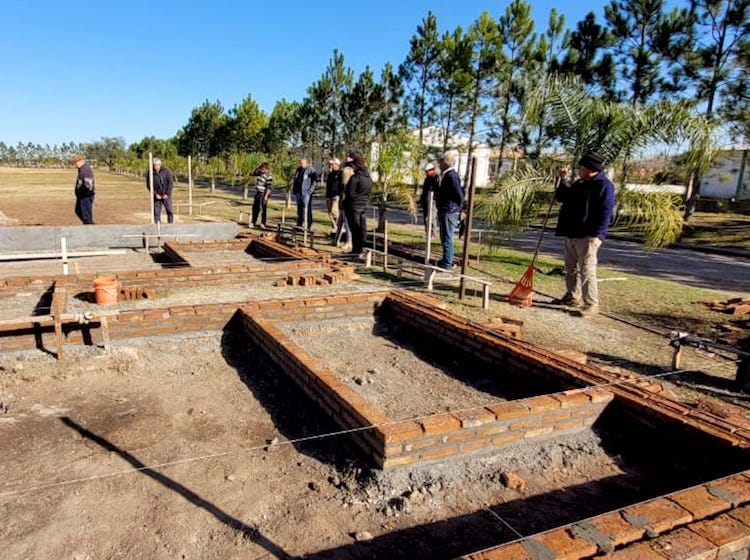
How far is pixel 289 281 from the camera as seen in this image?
7.16 meters

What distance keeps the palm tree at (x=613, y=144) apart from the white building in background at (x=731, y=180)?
16714mm

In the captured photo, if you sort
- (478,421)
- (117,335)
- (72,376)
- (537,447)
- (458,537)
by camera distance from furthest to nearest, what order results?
(117,335) < (72,376) < (537,447) < (478,421) < (458,537)

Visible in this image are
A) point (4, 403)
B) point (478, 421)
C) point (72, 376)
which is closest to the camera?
point (478, 421)

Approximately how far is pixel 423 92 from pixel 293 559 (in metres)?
29.8

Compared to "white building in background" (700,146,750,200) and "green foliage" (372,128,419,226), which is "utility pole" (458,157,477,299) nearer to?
"green foliage" (372,128,419,226)

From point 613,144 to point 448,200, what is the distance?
2897 millimetres

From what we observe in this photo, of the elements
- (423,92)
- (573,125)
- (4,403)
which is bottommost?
(4,403)

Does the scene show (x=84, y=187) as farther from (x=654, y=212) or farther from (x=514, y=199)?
(x=654, y=212)

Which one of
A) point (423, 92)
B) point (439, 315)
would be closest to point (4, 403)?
point (439, 315)

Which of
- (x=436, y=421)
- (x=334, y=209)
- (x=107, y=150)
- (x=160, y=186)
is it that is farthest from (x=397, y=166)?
(x=107, y=150)

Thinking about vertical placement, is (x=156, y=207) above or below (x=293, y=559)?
above

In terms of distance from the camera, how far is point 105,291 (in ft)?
19.1

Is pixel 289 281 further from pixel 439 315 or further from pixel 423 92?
pixel 423 92

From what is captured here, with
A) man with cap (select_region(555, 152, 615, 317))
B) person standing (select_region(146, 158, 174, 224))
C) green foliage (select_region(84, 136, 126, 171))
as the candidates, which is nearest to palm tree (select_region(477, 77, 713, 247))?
man with cap (select_region(555, 152, 615, 317))
